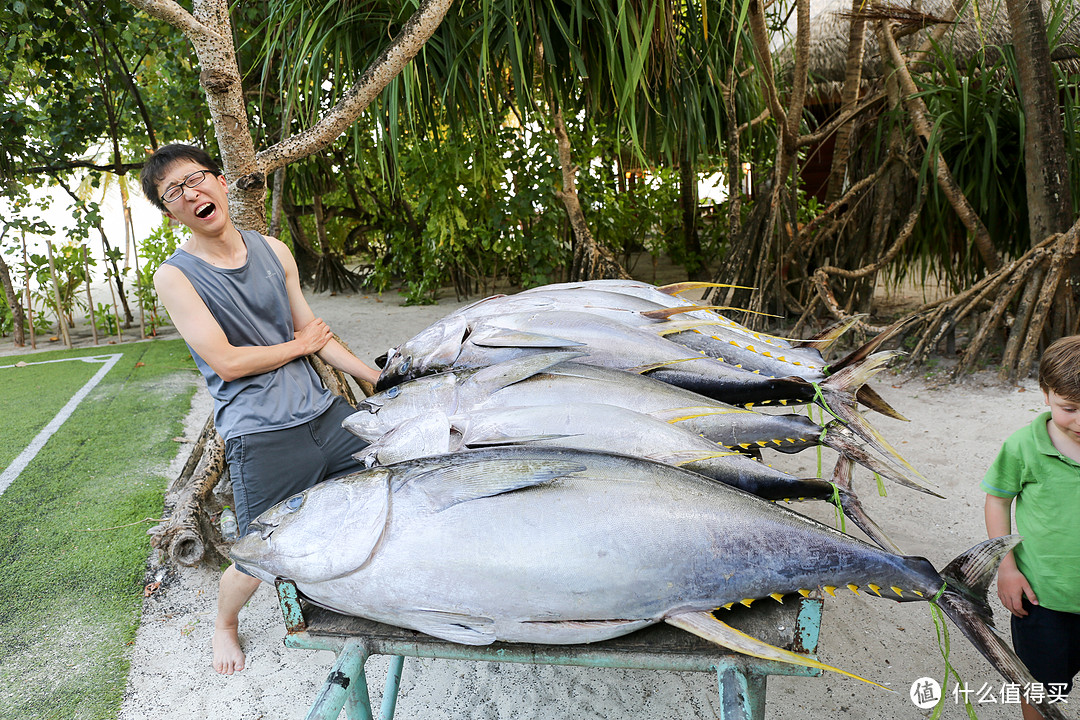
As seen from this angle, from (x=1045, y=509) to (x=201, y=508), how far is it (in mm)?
2702

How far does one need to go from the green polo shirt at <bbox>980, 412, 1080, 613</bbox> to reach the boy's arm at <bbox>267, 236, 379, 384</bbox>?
163cm

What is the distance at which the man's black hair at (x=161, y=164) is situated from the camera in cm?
163

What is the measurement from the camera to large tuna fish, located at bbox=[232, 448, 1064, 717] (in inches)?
40.3

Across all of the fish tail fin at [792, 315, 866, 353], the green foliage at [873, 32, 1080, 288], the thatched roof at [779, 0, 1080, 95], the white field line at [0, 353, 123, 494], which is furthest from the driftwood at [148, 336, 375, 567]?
the thatched roof at [779, 0, 1080, 95]

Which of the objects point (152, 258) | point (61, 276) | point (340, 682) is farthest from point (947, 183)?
point (61, 276)

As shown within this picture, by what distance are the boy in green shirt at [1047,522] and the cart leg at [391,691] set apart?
1.43 m

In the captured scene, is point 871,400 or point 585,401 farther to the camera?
point 871,400

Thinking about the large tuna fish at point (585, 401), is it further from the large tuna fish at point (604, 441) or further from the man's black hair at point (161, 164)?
the man's black hair at point (161, 164)

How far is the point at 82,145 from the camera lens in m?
6.02

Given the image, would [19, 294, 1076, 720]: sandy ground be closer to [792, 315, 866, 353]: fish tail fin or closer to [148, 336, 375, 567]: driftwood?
[148, 336, 375, 567]: driftwood

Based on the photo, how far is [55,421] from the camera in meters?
4.56

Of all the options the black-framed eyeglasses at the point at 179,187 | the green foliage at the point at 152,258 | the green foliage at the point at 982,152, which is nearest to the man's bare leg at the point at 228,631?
the black-framed eyeglasses at the point at 179,187

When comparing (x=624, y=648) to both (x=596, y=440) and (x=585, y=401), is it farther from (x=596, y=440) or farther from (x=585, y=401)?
(x=585, y=401)

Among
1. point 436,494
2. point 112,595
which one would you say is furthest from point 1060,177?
point 112,595
